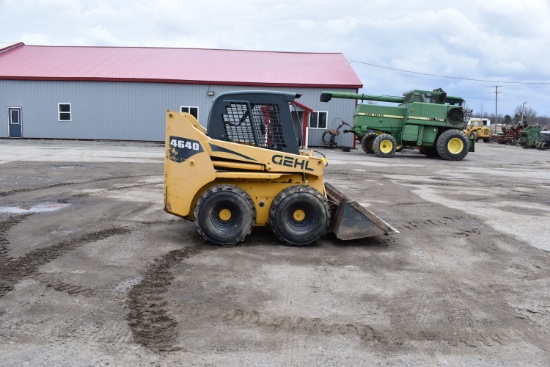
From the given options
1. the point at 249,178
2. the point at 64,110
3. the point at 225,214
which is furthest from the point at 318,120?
the point at 225,214

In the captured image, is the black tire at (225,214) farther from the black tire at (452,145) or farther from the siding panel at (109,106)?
the siding panel at (109,106)

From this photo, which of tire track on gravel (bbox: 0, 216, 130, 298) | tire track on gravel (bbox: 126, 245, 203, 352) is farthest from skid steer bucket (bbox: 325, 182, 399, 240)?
tire track on gravel (bbox: 0, 216, 130, 298)

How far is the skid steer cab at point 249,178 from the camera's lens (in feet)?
23.9

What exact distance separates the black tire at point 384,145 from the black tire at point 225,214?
18.2 metres

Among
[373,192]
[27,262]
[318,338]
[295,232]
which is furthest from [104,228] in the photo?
[373,192]

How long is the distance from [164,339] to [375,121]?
72.8 feet

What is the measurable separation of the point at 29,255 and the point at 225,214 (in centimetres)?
252

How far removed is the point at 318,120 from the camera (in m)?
31.6

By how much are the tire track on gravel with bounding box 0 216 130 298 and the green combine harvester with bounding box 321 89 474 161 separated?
1755 centimetres

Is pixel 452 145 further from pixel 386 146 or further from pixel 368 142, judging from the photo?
pixel 368 142

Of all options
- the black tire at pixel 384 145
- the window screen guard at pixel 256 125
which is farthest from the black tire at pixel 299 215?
the black tire at pixel 384 145

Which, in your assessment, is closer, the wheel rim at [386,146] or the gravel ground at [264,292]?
the gravel ground at [264,292]

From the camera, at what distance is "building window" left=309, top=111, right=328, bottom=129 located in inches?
1241

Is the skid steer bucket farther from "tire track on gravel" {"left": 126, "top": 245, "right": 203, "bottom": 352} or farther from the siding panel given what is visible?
the siding panel
